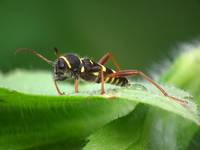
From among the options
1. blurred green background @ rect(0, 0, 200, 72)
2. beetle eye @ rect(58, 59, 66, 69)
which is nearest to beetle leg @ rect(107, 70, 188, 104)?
beetle eye @ rect(58, 59, 66, 69)

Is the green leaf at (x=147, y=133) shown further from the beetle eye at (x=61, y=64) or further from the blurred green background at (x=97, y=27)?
the blurred green background at (x=97, y=27)

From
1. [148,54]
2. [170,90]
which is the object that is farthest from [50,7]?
[170,90]

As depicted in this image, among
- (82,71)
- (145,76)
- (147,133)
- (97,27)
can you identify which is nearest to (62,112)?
(147,133)

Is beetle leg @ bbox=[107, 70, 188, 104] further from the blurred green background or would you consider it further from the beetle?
the blurred green background

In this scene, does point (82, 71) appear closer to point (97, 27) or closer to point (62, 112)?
point (62, 112)

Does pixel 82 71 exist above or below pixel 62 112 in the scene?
above

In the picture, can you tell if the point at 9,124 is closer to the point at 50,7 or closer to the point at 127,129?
the point at 127,129
